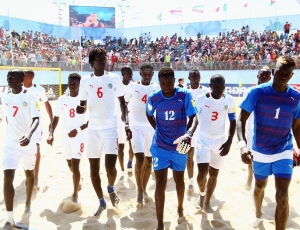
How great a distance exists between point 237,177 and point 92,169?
328 cm

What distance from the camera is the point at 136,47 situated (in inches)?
1359

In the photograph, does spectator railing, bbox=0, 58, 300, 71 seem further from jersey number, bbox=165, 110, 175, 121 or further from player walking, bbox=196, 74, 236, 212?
jersey number, bbox=165, 110, 175, 121

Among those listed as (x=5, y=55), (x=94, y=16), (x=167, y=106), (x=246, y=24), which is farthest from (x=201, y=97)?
(x=94, y=16)

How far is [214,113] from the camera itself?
510cm

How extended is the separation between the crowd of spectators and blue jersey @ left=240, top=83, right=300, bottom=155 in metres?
18.4

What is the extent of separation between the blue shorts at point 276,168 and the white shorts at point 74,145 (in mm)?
2857

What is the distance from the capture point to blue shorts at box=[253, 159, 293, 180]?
3.75 metres

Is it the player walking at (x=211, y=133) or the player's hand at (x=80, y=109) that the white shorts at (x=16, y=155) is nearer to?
the player's hand at (x=80, y=109)

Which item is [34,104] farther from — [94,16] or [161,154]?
[94,16]

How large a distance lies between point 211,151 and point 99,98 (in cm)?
195

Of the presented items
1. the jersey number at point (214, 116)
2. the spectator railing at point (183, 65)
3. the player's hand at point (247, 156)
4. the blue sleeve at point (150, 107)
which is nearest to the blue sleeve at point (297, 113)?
the player's hand at point (247, 156)

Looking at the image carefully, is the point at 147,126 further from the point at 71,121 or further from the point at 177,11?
the point at 177,11

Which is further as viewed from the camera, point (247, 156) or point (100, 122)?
point (100, 122)

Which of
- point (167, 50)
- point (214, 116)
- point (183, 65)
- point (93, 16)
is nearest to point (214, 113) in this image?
point (214, 116)
